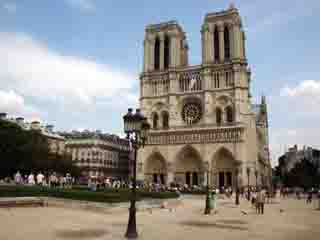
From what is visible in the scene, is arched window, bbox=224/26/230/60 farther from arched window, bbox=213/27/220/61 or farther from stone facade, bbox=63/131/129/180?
stone facade, bbox=63/131/129/180

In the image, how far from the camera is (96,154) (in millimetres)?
78125

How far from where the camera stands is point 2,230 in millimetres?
13070

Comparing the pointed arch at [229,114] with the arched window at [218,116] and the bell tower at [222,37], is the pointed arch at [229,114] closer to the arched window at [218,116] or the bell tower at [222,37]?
the arched window at [218,116]

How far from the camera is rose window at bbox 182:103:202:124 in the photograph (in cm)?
6831

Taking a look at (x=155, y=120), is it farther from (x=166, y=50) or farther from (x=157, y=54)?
(x=166, y=50)

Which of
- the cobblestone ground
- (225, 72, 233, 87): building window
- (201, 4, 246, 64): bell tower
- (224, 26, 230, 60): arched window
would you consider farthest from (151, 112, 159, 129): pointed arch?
the cobblestone ground

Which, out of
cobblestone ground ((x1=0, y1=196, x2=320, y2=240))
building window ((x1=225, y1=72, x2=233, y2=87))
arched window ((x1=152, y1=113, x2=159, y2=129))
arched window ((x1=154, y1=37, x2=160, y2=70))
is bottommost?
cobblestone ground ((x1=0, y1=196, x2=320, y2=240))

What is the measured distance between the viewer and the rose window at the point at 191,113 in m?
68.3

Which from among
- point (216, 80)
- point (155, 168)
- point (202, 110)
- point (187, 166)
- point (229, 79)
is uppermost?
point (216, 80)

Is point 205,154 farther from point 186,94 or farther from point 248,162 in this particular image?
point 186,94

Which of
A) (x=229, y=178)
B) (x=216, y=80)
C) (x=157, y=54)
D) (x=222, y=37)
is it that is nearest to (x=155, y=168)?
(x=229, y=178)

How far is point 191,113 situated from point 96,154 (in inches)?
958

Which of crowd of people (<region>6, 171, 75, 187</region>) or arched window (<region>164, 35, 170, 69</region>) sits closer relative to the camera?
crowd of people (<region>6, 171, 75, 187</region>)

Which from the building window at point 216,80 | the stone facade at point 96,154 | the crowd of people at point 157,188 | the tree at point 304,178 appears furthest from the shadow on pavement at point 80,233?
the stone facade at point 96,154
